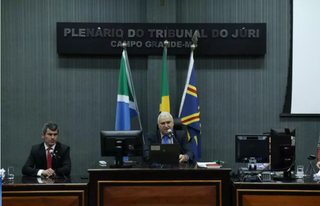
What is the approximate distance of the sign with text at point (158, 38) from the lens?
5562 millimetres

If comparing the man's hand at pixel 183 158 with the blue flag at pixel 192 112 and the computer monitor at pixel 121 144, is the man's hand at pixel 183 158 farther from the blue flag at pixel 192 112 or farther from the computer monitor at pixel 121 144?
the blue flag at pixel 192 112

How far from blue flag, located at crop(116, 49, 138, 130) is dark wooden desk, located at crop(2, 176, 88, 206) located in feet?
5.51

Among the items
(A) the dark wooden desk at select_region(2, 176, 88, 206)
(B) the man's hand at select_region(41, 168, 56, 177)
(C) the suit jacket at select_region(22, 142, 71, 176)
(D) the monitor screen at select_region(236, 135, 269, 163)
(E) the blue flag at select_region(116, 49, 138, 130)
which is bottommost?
(A) the dark wooden desk at select_region(2, 176, 88, 206)

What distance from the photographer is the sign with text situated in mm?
5562

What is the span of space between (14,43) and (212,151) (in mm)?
3411

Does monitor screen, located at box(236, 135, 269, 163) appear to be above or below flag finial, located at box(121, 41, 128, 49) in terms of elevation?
below

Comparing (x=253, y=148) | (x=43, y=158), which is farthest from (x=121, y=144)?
(x=253, y=148)

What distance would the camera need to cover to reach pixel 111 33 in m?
5.57

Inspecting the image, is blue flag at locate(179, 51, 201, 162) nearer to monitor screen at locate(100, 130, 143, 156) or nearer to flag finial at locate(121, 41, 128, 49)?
flag finial at locate(121, 41, 128, 49)

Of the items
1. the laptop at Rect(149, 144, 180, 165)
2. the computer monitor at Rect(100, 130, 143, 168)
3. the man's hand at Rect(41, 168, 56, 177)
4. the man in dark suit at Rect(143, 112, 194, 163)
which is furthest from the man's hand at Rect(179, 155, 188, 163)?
the man's hand at Rect(41, 168, 56, 177)

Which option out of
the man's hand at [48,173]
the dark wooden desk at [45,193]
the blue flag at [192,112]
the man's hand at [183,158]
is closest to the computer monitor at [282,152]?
the man's hand at [183,158]

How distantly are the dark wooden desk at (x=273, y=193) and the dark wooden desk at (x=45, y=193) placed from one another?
5.05 ft

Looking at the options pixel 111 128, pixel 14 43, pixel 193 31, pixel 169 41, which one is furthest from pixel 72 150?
pixel 193 31

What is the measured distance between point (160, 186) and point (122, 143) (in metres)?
0.60
